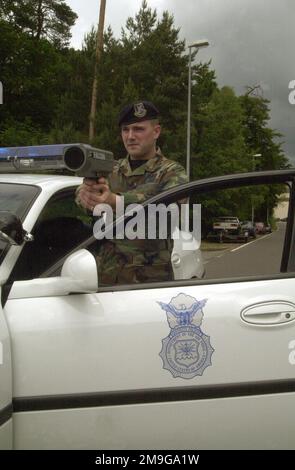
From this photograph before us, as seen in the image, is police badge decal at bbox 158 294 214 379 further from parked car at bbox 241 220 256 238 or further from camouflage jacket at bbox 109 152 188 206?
parked car at bbox 241 220 256 238

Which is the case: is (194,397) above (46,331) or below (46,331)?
below

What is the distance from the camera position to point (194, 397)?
6.07 ft

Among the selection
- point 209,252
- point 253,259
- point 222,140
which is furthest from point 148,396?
point 222,140

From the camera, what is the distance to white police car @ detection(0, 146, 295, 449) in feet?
5.99

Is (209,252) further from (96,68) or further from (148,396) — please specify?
(96,68)

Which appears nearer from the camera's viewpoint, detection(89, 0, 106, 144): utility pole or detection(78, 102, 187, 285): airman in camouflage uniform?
detection(78, 102, 187, 285): airman in camouflage uniform

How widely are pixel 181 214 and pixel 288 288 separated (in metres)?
0.61

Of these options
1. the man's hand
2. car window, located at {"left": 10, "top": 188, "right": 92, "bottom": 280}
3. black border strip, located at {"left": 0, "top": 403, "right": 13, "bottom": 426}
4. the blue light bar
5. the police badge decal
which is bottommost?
black border strip, located at {"left": 0, "top": 403, "right": 13, "bottom": 426}

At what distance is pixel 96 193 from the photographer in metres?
2.10

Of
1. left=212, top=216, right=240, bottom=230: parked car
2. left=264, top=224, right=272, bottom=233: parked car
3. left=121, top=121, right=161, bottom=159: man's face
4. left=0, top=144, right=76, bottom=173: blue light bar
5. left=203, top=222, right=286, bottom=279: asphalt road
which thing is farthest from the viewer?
left=0, top=144, right=76, bottom=173: blue light bar

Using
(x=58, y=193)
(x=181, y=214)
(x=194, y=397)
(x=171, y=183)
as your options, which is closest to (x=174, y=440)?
(x=194, y=397)

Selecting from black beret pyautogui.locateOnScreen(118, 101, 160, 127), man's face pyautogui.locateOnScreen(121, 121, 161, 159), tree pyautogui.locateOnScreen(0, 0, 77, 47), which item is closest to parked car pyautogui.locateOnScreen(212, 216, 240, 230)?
man's face pyautogui.locateOnScreen(121, 121, 161, 159)

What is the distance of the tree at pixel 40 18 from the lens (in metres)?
26.3
